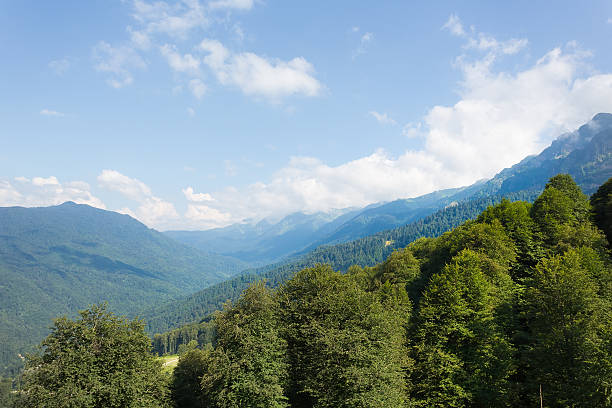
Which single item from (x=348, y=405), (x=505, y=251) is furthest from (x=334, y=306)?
(x=505, y=251)

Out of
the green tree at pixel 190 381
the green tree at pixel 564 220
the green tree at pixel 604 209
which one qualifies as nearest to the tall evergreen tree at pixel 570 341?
the green tree at pixel 564 220

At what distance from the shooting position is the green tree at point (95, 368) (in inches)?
1154

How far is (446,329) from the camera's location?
36.7 m

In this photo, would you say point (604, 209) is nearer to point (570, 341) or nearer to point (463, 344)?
point (570, 341)

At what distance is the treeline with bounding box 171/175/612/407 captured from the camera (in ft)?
95.5

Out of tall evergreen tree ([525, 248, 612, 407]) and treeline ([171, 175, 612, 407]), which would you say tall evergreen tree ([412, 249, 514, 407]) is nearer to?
treeline ([171, 175, 612, 407])

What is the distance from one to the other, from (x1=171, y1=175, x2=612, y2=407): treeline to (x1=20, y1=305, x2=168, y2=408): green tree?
270 inches

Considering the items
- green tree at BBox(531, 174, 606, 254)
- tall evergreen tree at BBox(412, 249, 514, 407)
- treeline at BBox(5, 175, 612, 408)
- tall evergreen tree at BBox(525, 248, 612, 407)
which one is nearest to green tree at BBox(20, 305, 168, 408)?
treeline at BBox(5, 175, 612, 408)

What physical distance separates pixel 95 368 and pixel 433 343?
38.0 metres

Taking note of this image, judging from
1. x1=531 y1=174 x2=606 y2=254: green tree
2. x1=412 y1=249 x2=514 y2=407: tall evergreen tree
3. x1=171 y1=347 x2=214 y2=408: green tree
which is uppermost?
x1=531 y1=174 x2=606 y2=254: green tree

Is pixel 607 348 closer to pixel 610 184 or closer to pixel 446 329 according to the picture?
pixel 446 329

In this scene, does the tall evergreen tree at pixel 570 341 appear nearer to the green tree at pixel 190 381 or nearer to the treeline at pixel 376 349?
the treeline at pixel 376 349

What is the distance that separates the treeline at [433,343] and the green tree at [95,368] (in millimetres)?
6857

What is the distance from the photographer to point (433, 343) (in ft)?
121
